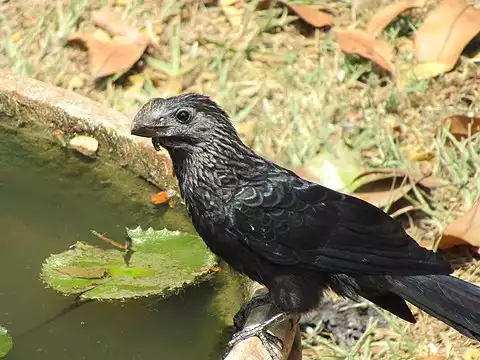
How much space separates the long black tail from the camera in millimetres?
3129

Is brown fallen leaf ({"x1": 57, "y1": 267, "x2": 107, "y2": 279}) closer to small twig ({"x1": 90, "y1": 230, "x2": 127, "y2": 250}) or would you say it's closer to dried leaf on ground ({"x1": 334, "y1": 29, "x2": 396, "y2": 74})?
small twig ({"x1": 90, "y1": 230, "x2": 127, "y2": 250})

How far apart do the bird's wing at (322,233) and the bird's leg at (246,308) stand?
202mm

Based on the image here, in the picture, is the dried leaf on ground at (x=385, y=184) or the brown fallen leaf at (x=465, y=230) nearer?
the brown fallen leaf at (x=465, y=230)

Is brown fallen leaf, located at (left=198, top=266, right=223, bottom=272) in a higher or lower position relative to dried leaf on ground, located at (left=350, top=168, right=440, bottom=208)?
lower

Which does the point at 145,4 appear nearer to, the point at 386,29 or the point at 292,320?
the point at 386,29

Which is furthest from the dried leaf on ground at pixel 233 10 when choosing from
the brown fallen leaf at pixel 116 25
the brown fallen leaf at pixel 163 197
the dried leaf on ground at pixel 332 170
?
the brown fallen leaf at pixel 163 197

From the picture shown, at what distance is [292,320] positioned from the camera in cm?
342

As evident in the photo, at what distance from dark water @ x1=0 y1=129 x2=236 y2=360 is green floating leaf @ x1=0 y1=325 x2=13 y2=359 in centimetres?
4

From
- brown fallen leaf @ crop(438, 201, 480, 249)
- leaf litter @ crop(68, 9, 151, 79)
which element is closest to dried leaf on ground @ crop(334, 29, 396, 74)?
leaf litter @ crop(68, 9, 151, 79)

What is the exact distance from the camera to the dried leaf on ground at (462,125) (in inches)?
184

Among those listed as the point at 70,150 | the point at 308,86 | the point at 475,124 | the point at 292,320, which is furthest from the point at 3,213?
the point at 475,124

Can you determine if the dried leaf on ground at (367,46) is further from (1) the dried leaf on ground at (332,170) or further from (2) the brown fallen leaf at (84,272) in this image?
(2) the brown fallen leaf at (84,272)

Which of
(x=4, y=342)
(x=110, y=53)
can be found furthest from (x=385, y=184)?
(x=4, y=342)

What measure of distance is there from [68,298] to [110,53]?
2.06 m
